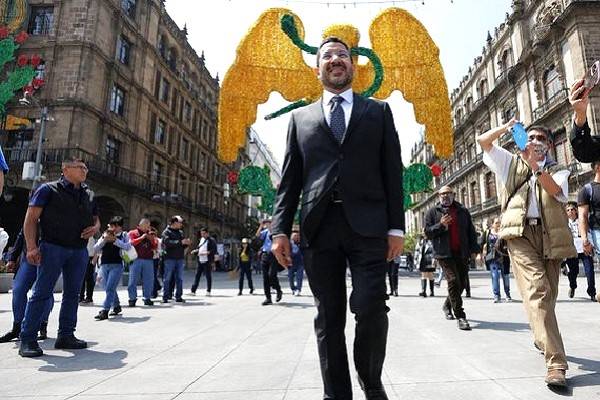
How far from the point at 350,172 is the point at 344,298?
62 cm

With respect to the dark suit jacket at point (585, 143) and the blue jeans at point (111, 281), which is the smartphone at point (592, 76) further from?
the blue jeans at point (111, 281)

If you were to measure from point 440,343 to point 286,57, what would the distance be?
12.2m

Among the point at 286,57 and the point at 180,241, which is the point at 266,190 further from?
the point at 180,241

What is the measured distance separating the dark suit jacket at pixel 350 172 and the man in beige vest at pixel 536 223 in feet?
4.71

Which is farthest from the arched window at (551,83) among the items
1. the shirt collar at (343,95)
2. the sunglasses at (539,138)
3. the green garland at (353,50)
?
the shirt collar at (343,95)

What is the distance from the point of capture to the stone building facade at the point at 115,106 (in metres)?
21.1

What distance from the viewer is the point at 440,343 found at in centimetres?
354

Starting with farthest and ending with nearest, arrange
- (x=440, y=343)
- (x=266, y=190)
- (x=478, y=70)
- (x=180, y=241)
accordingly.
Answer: (x=478, y=70)
(x=266, y=190)
(x=180, y=241)
(x=440, y=343)

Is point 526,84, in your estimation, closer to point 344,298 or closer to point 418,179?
point 418,179

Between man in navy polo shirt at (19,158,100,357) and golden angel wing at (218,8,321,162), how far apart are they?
10289 mm

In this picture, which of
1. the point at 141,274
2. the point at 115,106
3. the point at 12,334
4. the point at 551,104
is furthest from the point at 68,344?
the point at 551,104

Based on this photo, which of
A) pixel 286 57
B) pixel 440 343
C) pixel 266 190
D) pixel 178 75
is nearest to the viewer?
pixel 440 343

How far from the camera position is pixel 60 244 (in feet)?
12.2

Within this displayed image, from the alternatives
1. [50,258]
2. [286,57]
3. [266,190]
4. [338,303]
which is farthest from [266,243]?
[266,190]
